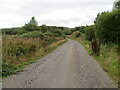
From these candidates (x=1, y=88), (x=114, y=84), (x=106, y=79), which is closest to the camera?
(x=1, y=88)

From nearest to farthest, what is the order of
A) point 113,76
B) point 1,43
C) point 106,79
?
point 106,79
point 113,76
point 1,43

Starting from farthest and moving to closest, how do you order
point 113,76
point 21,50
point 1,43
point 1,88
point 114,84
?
1. point 21,50
2. point 1,43
3. point 113,76
4. point 114,84
5. point 1,88

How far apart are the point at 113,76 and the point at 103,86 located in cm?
177

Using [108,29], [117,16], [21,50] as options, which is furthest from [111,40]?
[21,50]

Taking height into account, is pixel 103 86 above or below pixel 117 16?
below

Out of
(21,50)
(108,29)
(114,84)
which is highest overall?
(108,29)

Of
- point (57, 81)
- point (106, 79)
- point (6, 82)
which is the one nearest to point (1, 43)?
point (6, 82)

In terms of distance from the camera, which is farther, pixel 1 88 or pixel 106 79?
pixel 106 79

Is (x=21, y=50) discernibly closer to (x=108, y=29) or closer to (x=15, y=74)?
(x=15, y=74)

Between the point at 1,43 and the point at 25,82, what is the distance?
6.42m

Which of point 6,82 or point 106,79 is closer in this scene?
point 6,82

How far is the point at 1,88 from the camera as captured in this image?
587 centimetres

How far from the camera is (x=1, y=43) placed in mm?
11969

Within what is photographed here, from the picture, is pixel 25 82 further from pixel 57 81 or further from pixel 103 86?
pixel 103 86
